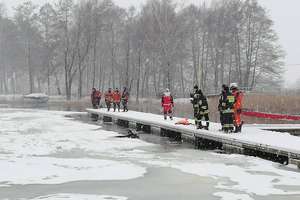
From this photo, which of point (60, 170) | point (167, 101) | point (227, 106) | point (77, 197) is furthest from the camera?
point (167, 101)

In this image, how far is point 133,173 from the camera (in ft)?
42.4

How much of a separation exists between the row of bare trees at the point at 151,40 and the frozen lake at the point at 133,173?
119 feet

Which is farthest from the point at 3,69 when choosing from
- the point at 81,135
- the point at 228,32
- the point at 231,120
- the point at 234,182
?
the point at 234,182

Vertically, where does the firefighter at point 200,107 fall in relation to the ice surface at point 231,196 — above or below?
above

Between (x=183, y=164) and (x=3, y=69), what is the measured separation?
6849cm

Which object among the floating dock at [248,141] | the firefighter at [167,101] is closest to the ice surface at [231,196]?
the floating dock at [248,141]

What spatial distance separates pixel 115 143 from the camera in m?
19.4

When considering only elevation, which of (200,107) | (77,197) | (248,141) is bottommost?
(77,197)

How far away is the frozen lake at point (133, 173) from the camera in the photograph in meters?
10.5

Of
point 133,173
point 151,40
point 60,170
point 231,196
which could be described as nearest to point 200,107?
point 133,173

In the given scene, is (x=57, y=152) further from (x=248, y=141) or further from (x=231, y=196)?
(x=231, y=196)

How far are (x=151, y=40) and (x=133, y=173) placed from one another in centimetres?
4530

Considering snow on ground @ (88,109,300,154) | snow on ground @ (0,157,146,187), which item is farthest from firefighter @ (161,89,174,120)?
snow on ground @ (0,157,146,187)

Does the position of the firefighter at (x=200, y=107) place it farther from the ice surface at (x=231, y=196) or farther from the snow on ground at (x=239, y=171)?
the ice surface at (x=231, y=196)
